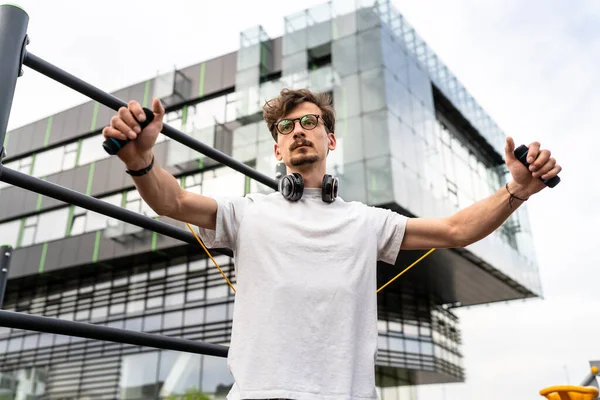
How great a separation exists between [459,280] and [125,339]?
2144 centimetres

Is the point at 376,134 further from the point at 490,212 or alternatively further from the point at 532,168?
the point at 532,168

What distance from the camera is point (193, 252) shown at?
21.0 metres

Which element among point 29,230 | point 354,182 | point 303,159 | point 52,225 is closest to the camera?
point 303,159

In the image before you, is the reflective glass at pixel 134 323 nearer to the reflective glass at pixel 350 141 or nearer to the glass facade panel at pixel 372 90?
the reflective glass at pixel 350 141

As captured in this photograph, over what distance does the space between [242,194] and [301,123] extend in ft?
58.5

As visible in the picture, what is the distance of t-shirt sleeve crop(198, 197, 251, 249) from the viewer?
196cm

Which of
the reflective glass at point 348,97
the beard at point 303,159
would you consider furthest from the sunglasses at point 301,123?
the reflective glass at point 348,97

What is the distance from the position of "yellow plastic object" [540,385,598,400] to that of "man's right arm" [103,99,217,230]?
2.66m

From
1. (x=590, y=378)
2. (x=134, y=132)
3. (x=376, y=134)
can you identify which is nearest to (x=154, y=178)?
(x=134, y=132)

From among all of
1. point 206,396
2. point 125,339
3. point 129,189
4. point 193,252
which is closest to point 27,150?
point 129,189

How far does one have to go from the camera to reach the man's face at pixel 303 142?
220 centimetres

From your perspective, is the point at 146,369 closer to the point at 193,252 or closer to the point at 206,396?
the point at 206,396

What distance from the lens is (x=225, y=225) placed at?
6.49 feet

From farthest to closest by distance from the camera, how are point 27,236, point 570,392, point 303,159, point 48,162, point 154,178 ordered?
point 48,162 < point 27,236 < point 570,392 < point 303,159 < point 154,178
